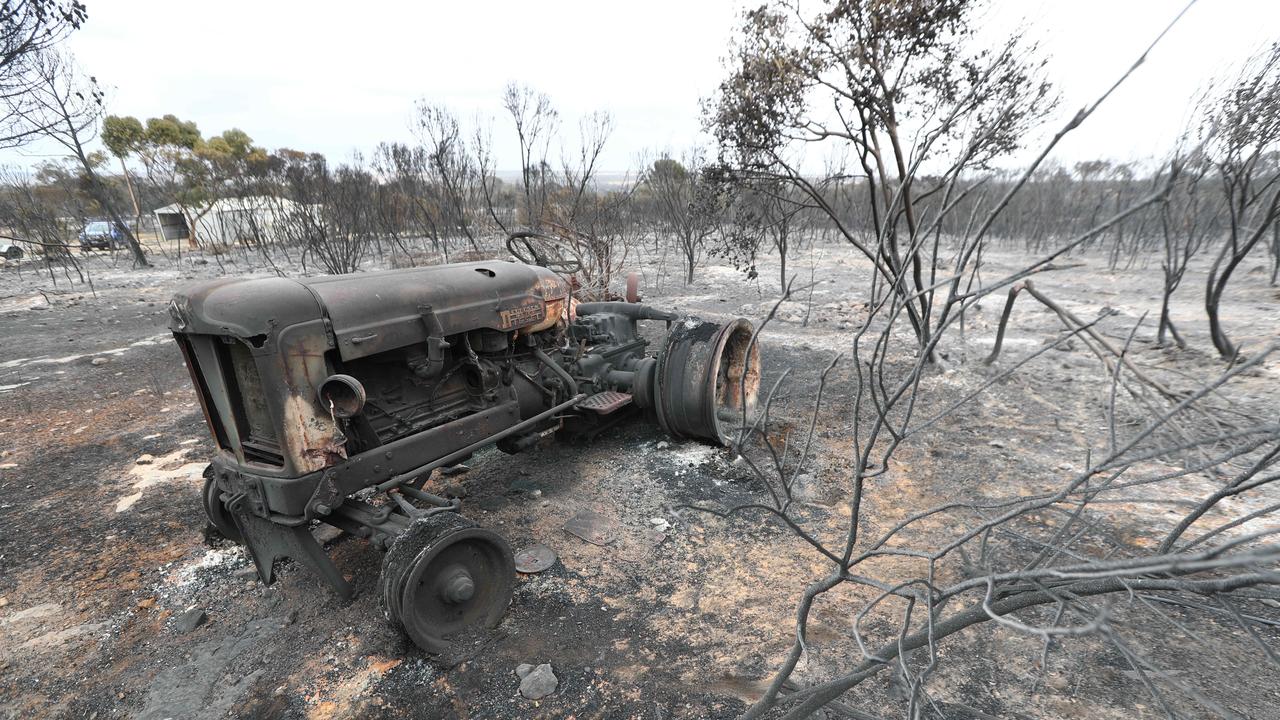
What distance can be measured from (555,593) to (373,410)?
140cm

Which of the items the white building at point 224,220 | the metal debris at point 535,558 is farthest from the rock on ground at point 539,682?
the white building at point 224,220

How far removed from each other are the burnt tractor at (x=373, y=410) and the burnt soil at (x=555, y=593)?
29cm

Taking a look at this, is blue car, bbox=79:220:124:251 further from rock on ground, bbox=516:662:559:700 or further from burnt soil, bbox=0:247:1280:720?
rock on ground, bbox=516:662:559:700

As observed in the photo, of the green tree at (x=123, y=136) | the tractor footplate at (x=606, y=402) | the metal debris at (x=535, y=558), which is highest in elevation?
the green tree at (x=123, y=136)

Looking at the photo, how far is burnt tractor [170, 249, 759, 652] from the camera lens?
2598mm

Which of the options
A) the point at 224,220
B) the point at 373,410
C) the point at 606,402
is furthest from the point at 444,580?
the point at 224,220

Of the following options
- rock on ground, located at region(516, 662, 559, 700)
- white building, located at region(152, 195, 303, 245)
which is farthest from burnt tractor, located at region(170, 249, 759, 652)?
white building, located at region(152, 195, 303, 245)

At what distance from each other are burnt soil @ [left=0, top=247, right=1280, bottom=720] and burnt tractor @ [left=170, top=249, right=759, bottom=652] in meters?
0.29

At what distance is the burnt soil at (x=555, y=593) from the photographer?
237cm

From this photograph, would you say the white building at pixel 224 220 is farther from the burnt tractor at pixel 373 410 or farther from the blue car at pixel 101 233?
the burnt tractor at pixel 373 410

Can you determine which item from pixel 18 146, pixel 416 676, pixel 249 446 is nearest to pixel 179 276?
pixel 18 146

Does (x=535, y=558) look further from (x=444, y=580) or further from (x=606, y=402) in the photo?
(x=606, y=402)

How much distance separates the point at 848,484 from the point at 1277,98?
5.87 meters

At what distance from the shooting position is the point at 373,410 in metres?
3.14
